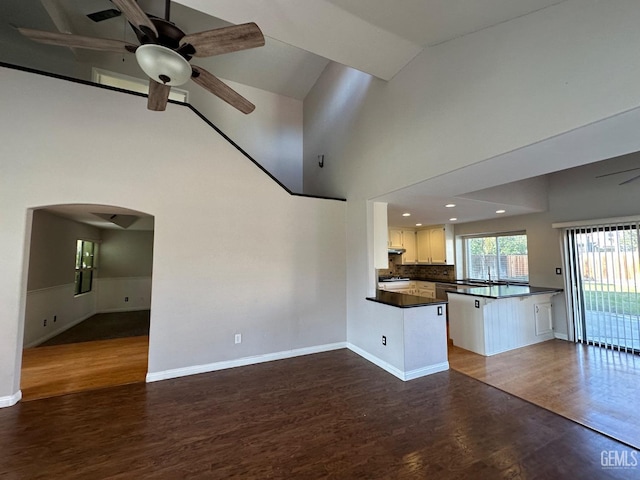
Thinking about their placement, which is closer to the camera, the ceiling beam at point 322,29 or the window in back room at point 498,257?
the ceiling beam at point 322,29

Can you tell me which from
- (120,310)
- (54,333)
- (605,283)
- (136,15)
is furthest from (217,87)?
(120,310)

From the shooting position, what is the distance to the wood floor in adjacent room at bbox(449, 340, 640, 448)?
7.60 ft

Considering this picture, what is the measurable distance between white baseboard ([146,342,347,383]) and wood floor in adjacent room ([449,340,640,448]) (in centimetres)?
181

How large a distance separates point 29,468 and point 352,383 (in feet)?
8.71

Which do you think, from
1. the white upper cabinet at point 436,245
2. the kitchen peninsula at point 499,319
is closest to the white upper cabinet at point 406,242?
the white upper cabinet at point 436,245

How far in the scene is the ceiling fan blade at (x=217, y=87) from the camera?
6.70 feet

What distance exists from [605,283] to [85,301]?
1017 centimetres

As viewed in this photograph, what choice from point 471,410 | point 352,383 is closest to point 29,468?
point 352,383

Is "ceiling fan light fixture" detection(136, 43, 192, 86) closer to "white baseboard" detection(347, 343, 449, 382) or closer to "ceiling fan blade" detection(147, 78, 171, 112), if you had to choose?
"ceiling fan blade" detection(147, 78, 171, 112)

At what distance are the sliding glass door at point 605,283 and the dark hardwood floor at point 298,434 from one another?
2839mm

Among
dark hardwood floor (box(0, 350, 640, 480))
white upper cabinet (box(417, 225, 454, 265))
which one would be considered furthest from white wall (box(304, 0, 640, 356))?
white upper cabinet (box(417, 225, 454, 265))

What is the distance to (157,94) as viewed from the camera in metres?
2.23

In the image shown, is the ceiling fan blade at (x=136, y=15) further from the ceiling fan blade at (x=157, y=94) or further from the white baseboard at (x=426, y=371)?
the white baseboard at (x=426, y=371)

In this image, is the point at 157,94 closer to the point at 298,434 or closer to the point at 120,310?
the point at 298,434
